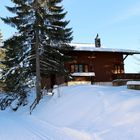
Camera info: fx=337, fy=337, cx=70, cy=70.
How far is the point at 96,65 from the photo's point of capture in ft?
131

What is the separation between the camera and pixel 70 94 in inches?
921

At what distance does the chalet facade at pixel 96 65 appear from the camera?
37.8 metres

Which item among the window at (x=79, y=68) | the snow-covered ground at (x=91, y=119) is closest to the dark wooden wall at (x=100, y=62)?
the window at (x=79, y=68)

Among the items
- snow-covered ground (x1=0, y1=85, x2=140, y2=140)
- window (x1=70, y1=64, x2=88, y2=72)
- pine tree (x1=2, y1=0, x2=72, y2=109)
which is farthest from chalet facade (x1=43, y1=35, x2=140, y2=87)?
snow-covered ground (x1=0, y1=85, x2=140, y2=140)

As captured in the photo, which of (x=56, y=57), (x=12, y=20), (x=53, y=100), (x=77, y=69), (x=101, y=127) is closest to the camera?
(x=101, y=127)

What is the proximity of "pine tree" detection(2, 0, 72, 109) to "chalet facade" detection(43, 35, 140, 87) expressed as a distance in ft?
23.5

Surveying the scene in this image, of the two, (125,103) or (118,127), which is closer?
(118,127)

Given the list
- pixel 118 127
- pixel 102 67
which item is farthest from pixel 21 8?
pixel 118 127

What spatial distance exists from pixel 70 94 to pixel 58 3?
1106 cm

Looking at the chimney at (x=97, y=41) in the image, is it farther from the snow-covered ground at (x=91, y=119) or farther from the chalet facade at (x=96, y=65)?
the snow-covered ground at (x=91, y=119)

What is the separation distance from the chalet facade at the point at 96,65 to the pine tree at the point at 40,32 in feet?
23.5

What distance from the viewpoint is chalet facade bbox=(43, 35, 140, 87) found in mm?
37844

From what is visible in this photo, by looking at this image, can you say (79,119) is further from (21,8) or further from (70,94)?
(21,8)

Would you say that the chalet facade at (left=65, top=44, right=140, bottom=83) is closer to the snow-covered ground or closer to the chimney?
the chimney
